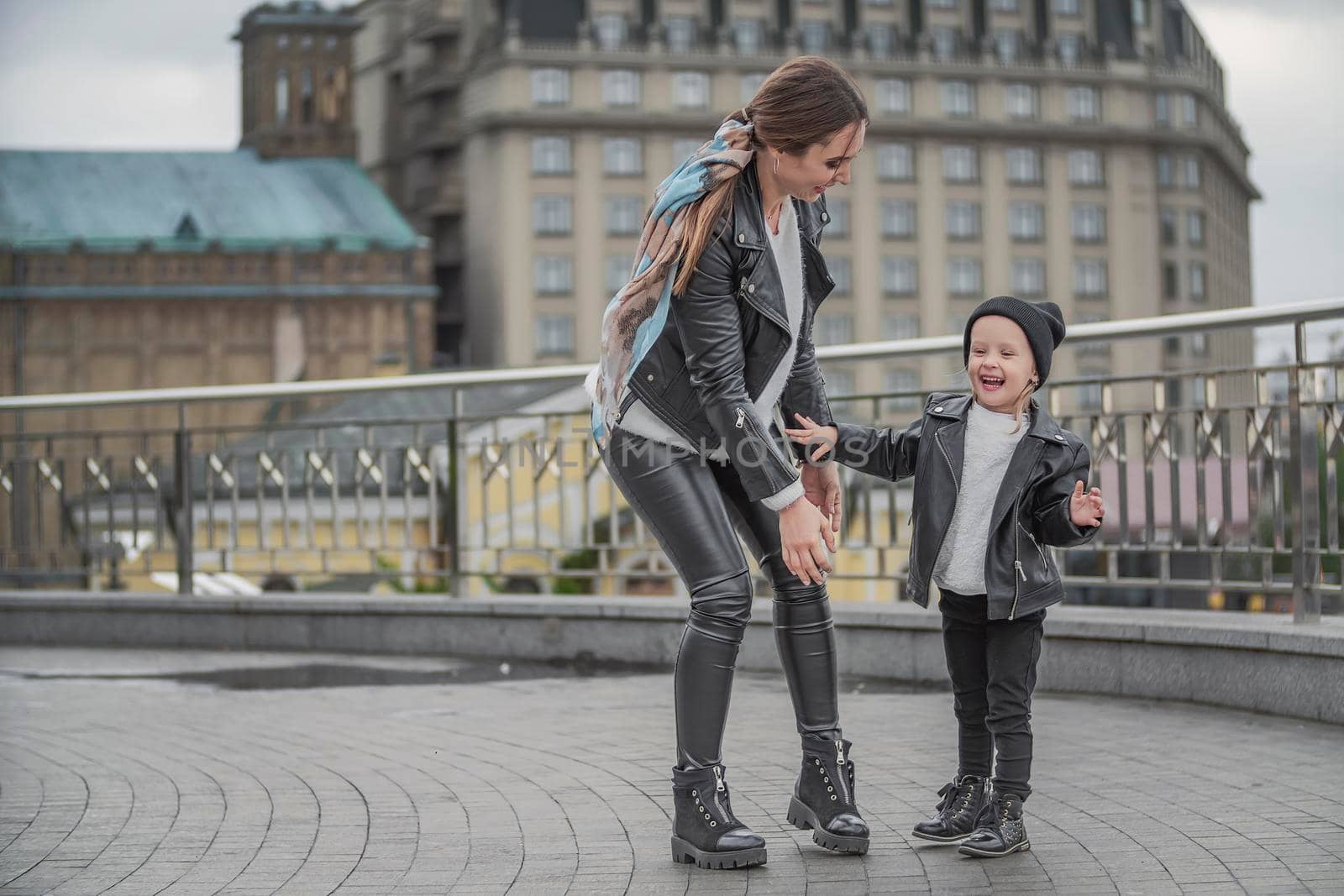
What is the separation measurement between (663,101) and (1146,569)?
3615 inches

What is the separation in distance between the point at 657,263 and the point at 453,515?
550cm

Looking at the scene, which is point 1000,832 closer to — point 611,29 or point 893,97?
point 611,29

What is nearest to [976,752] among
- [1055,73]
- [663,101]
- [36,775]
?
[36,775]

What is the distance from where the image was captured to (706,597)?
4.36 meters

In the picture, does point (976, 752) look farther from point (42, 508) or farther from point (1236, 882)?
point (42, 508)

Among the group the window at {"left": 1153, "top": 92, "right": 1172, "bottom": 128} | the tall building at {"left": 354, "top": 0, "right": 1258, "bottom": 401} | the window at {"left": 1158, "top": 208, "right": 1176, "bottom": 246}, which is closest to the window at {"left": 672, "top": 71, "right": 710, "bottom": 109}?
the tall building at {"left": 354, "top": 0, "right": 1258, "bottom": 401}

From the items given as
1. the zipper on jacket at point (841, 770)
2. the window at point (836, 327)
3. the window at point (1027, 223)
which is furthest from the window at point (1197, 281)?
the zipper on jacket at point (841, 770)

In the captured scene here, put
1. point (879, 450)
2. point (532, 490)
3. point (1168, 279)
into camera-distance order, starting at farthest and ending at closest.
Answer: point (1168, 279) → point (532, 490) → point (879, 450)

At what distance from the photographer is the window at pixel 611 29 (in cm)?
9775

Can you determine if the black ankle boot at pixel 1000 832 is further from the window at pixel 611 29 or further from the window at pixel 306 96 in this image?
the window at pixel 306 96

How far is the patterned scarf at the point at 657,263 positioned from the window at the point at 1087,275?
100568 mm

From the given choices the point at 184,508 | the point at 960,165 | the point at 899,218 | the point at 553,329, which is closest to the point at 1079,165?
the point at 960,165

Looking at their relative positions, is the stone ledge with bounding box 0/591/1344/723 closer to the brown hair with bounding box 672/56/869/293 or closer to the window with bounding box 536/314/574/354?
the brown hair with bounding box 672/56/869/293

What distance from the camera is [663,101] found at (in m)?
97.4
